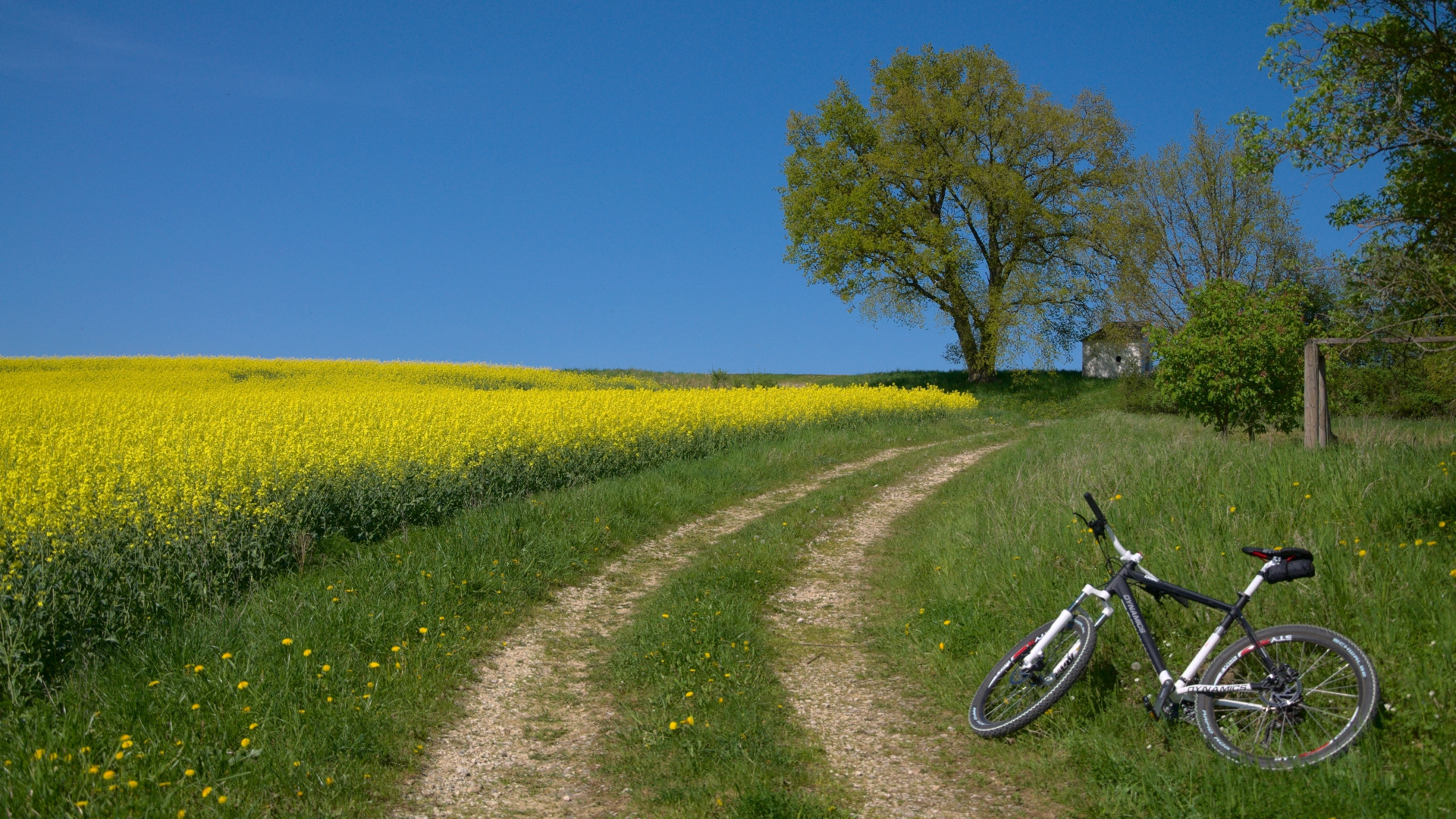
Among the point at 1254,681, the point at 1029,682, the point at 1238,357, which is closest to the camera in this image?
the point at 1254,681

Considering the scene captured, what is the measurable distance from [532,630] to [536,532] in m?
2.51

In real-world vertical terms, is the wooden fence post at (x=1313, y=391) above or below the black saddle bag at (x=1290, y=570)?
above

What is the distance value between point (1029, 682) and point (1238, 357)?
1571 centimetres

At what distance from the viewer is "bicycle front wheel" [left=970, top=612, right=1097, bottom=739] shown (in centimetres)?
594

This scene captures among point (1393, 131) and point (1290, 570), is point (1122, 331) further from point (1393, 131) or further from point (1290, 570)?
point (1290, 570)

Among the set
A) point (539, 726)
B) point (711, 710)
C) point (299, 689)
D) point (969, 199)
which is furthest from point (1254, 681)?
point (969, 199)

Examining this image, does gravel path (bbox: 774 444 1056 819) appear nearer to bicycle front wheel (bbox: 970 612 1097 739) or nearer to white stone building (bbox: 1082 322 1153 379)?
bicycle front wheel (bbox: 970 612 1097 739)

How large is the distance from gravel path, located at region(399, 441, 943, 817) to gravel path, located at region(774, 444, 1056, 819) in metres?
1.59

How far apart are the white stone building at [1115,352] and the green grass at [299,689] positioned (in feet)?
120

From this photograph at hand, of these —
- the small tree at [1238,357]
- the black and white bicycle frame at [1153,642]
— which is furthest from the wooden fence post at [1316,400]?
the black and white bicycle frame at [1153,642]

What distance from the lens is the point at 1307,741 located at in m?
5.31

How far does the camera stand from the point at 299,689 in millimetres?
6535

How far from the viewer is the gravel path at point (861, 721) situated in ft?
18.0

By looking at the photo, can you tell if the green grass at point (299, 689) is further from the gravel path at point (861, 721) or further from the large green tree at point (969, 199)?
the large green tree at point (969, 199)
